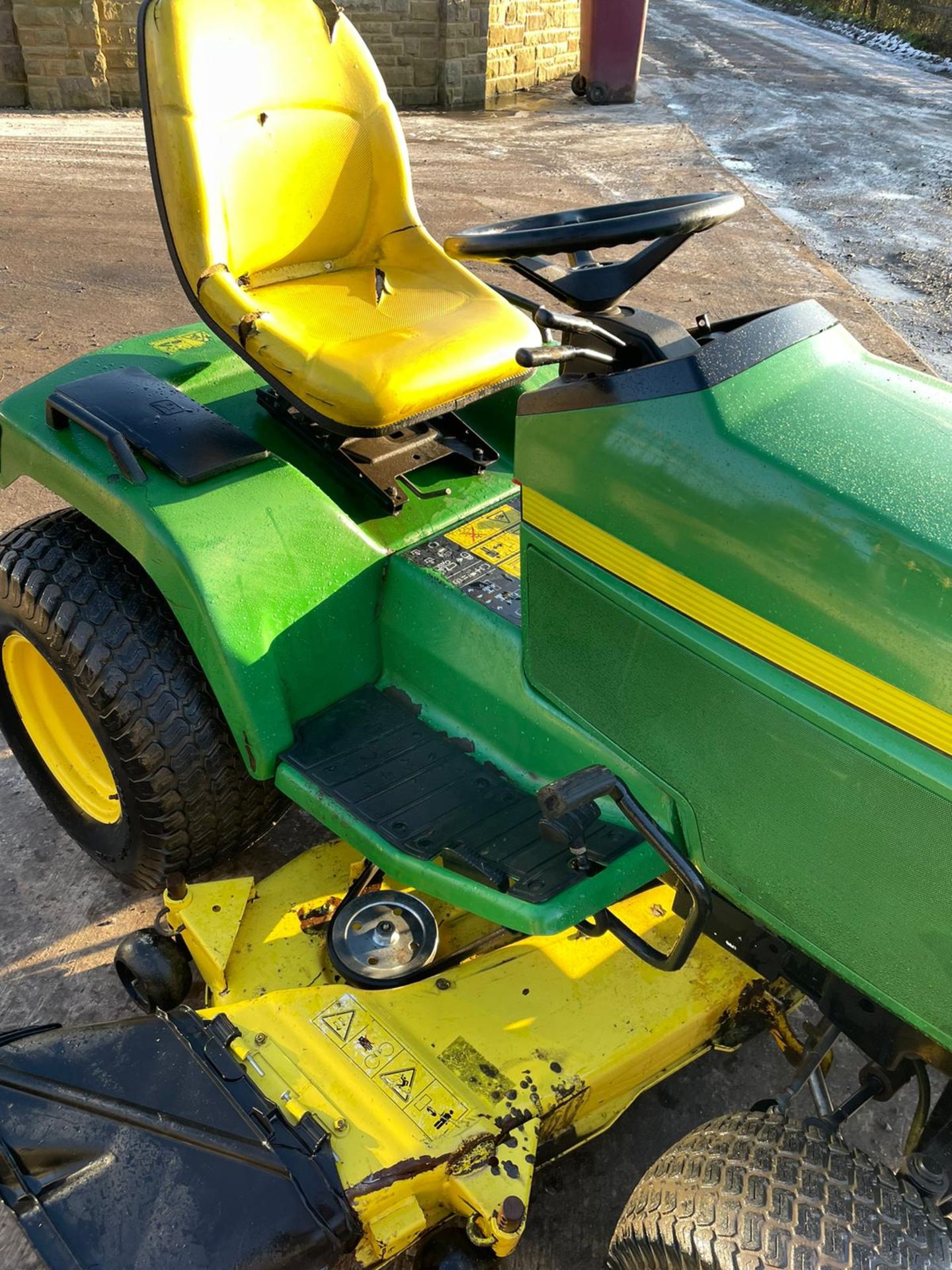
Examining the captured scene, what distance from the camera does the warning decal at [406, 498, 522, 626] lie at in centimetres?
185

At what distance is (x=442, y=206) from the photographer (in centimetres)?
665

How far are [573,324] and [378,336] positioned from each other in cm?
91

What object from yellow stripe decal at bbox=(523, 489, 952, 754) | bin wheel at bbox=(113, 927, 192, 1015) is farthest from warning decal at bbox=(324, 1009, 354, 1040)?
yellow stripe decal at bbox=(523, 489, 952, 754)

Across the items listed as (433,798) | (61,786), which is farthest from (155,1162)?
(61,786)

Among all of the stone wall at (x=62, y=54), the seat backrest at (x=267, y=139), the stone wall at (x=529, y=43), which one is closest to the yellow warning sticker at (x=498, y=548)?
the seat backrest at (x=267, y=139)

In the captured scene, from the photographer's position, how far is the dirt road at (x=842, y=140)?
624 centimetres

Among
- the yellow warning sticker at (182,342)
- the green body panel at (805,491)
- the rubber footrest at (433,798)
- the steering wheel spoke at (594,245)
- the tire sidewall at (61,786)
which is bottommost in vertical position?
the tire sidewall at (61,786)

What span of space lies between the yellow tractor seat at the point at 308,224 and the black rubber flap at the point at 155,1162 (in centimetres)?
112

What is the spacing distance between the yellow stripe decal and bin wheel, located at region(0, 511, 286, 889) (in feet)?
2.59

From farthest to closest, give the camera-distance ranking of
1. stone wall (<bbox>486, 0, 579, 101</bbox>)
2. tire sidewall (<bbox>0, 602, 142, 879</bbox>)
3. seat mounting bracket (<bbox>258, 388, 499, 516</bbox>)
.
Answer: stone wall (<bbox>486, 0, 579, 101</bbox>)
seat mounting bracket (<bbox>258, 388, 499, 516</bbox>)
tire sidewall (<bbox>0, 602, 142, 879</bbox>)

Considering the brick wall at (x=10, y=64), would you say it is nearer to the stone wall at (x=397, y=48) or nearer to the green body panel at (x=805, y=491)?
the stone wall at (x=397, y=48)

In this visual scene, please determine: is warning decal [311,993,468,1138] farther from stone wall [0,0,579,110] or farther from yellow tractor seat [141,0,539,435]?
stone wall [0,0,579,110]

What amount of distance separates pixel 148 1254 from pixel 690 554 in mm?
1108

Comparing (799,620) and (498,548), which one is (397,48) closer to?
(498,548)
